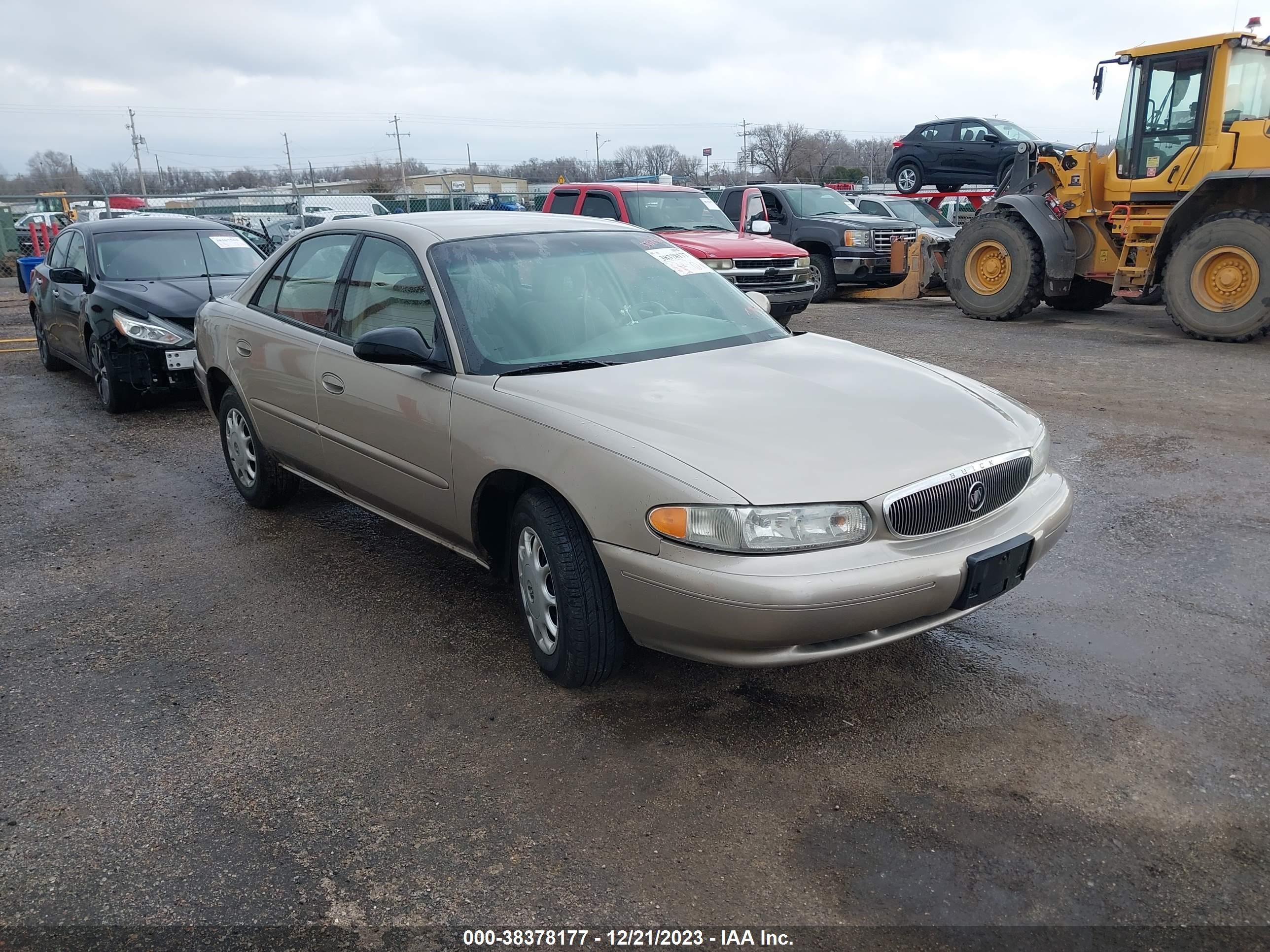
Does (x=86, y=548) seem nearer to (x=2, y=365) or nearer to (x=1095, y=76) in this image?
(x=2, y=365)

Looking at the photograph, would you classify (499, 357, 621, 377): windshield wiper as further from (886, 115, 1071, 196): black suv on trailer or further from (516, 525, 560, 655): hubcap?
(886, 115, 1071, 196): black suv on trailer

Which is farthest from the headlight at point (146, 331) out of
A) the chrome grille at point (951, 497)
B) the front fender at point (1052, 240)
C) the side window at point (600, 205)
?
the front fender at point (1052, 240)

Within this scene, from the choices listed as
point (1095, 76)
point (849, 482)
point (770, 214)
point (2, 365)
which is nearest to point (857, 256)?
point (770, 214)

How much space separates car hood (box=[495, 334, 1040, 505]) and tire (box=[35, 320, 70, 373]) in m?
8.68

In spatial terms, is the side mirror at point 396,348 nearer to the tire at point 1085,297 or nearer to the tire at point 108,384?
the tire at point 108,384

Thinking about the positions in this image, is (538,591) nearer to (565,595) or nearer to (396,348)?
(565,595)

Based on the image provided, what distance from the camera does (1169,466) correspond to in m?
5.93

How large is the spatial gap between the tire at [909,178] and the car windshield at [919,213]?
2.45m

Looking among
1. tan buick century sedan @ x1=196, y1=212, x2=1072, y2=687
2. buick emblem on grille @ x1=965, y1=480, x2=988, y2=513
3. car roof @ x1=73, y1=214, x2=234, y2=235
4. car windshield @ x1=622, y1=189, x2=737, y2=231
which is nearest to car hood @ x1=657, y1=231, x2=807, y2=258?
car windshield @ x1=622, y1=189, x2=737, y2=231

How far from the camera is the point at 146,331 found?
7609 millimetres

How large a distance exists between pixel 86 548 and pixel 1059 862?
477cm

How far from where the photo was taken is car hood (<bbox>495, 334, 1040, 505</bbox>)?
2.90 metres

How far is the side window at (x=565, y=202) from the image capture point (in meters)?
12.2

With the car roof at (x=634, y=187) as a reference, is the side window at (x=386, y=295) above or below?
below
